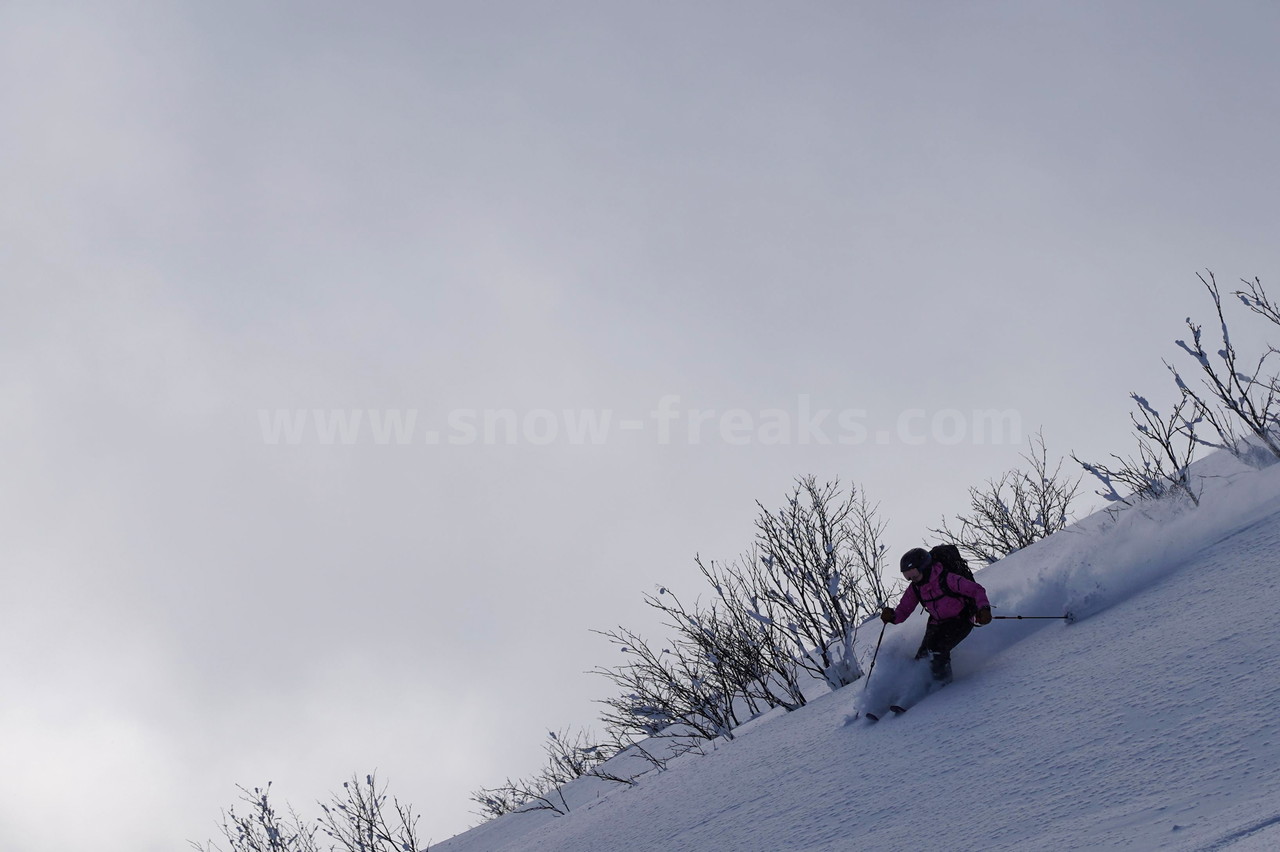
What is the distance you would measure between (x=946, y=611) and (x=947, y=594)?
0.33ft

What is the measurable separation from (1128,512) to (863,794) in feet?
11.2

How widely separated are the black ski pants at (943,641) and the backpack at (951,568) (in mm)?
73

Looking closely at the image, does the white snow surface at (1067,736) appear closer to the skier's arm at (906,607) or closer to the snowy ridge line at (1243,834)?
the snowy ridge line at (1243,834)

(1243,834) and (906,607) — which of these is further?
(906,607)

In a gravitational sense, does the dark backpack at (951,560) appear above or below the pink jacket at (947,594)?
above

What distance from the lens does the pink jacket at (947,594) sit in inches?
185

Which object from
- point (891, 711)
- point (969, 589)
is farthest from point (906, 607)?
point (891, 711)

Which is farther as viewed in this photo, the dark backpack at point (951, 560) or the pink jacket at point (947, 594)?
the dark backpack at point (951, 560)

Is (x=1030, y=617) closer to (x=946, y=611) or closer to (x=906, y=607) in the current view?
(x=946, y=611)

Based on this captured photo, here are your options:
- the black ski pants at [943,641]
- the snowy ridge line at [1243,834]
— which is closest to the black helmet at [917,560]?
the black ski pants at [943,641]

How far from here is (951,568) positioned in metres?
4.92

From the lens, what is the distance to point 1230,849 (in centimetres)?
180

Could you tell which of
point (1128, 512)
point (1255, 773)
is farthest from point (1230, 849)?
point (1128, 512)

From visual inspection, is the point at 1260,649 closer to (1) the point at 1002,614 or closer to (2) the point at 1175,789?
(2) the point at 1175,789
